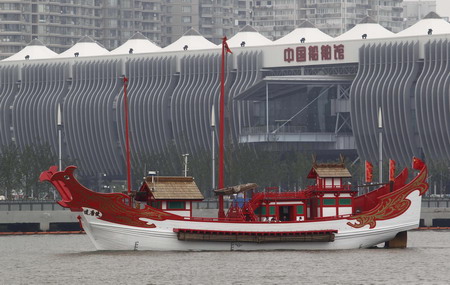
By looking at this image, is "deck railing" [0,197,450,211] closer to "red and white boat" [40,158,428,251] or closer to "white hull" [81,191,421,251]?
"red and white boat" [40,158,428,251]

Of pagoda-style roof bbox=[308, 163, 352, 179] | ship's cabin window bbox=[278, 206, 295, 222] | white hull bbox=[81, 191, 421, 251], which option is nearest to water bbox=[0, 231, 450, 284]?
white hull bbox=[81, 191, 421, 251]

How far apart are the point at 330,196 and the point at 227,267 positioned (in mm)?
13746

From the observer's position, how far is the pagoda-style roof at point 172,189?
100438 millimetres

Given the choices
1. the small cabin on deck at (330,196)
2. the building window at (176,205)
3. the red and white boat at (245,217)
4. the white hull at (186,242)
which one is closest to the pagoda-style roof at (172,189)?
the red and white boat at (245,217)

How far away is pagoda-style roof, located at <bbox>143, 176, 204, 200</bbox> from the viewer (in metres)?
100

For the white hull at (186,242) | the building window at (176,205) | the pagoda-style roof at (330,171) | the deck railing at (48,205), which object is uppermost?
the pagoda-style roof at (330,171)

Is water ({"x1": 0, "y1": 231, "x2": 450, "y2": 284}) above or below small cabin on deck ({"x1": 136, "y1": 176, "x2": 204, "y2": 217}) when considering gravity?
below

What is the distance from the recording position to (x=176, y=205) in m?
101

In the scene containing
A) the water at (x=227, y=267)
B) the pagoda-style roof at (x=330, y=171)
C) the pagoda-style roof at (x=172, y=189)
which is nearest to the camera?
the water at (x=227, y=267)

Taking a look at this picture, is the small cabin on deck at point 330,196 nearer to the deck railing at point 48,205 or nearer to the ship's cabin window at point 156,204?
the ship's cabin window at point 156,204

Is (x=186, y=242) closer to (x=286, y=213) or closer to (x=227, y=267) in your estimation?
(x=286, y=213)

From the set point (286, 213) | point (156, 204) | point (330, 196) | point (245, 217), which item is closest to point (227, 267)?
point (156, 204)

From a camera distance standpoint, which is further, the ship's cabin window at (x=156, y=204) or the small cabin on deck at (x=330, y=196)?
the small cabin on deck at (x=330, y=196)

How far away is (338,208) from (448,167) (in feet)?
292
